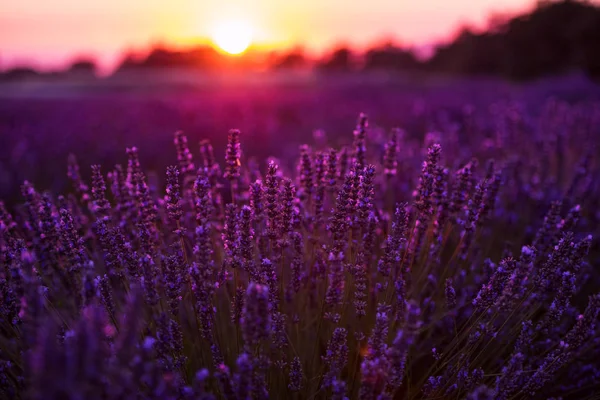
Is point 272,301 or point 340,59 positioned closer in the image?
point 272,301

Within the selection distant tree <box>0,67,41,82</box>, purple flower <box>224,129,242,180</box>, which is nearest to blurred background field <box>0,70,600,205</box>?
purple flower <box>224,129,242,180</box>

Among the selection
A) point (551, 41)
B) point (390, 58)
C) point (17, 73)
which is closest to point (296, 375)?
point (551, 41)

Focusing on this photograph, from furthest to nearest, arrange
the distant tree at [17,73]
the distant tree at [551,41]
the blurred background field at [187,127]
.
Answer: the distant tree at [17,73], the distant tree at [551,41], the blurred background field at [187,127]

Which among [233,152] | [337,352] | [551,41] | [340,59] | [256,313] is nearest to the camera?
[256,313]

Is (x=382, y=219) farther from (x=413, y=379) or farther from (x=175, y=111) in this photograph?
(x=175, y=111)

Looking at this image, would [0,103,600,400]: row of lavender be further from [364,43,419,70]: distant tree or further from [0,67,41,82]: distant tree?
[364,43,419,70]: distant tree

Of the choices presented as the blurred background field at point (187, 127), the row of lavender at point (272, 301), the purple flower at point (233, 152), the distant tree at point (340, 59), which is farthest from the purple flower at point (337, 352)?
the distant tree at point (340, 59)

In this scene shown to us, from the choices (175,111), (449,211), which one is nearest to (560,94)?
(175,111)

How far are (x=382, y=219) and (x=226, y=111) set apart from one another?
674 cm

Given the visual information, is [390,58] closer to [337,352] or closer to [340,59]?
[340,59]

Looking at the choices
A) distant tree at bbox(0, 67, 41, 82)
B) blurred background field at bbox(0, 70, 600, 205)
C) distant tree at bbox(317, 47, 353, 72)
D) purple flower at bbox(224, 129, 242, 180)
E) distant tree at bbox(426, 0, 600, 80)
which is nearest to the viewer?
purple flower at bbox(224, 129, 242, 180)

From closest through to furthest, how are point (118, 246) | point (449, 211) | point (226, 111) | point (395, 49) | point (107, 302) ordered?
point (107, 302), point (118, 246), point (449, 211), point (226, 111), point (395, 49)

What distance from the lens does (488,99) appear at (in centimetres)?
1134

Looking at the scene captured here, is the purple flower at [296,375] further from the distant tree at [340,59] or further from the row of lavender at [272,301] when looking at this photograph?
the distant tree at [340,59]
